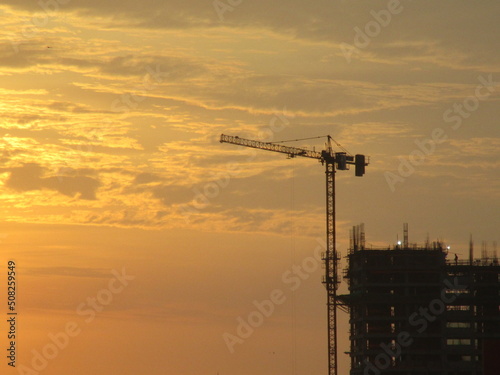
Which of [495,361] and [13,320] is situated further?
[13,320]

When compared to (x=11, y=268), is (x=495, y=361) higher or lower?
lower

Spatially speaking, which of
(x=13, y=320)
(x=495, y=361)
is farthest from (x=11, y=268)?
(x=495, y=361)

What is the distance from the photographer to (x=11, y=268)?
136625mm

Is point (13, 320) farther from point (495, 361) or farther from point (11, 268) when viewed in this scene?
point (495, 361)

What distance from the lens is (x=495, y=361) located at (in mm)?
133625

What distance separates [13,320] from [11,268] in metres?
11.1

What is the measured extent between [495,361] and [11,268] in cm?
5963

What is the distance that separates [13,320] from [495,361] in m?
61.2
